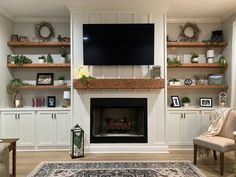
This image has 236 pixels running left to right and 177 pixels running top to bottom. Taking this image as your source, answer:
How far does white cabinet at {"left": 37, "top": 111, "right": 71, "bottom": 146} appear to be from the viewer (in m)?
5.11

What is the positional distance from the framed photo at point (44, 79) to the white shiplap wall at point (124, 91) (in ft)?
2.97

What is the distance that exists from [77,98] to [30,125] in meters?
1.15

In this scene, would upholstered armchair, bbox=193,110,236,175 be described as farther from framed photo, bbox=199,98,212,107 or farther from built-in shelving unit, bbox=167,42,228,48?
built-in shelving unit, bbox=167,42,228,48

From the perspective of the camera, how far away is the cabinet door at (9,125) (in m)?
5.05

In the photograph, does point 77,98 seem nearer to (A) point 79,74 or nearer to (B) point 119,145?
(A) point 79,74

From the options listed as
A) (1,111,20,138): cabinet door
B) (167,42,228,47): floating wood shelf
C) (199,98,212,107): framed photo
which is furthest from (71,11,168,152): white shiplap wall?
(1,111,20,138): cabinet door

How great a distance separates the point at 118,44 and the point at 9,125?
A: 9.10ft

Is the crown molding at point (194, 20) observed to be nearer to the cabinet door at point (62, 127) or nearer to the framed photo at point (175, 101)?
the framed photo at point (175, 101)

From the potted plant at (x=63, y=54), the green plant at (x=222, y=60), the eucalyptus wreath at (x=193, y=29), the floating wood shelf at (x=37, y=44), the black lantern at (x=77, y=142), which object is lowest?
the black lantern at (x=77, y=142)

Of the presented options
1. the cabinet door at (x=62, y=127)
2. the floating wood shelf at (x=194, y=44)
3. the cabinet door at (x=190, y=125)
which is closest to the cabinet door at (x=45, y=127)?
the cabinet door at (x=62, y=127)

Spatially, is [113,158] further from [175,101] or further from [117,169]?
[175,101]

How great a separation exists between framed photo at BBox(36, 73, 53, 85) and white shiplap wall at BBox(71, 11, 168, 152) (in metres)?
0.90

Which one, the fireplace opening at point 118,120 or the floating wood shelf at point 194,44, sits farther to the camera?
the floating wood shelf at point 194,44

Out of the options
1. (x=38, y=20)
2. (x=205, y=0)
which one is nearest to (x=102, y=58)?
(x=38, y=20)
